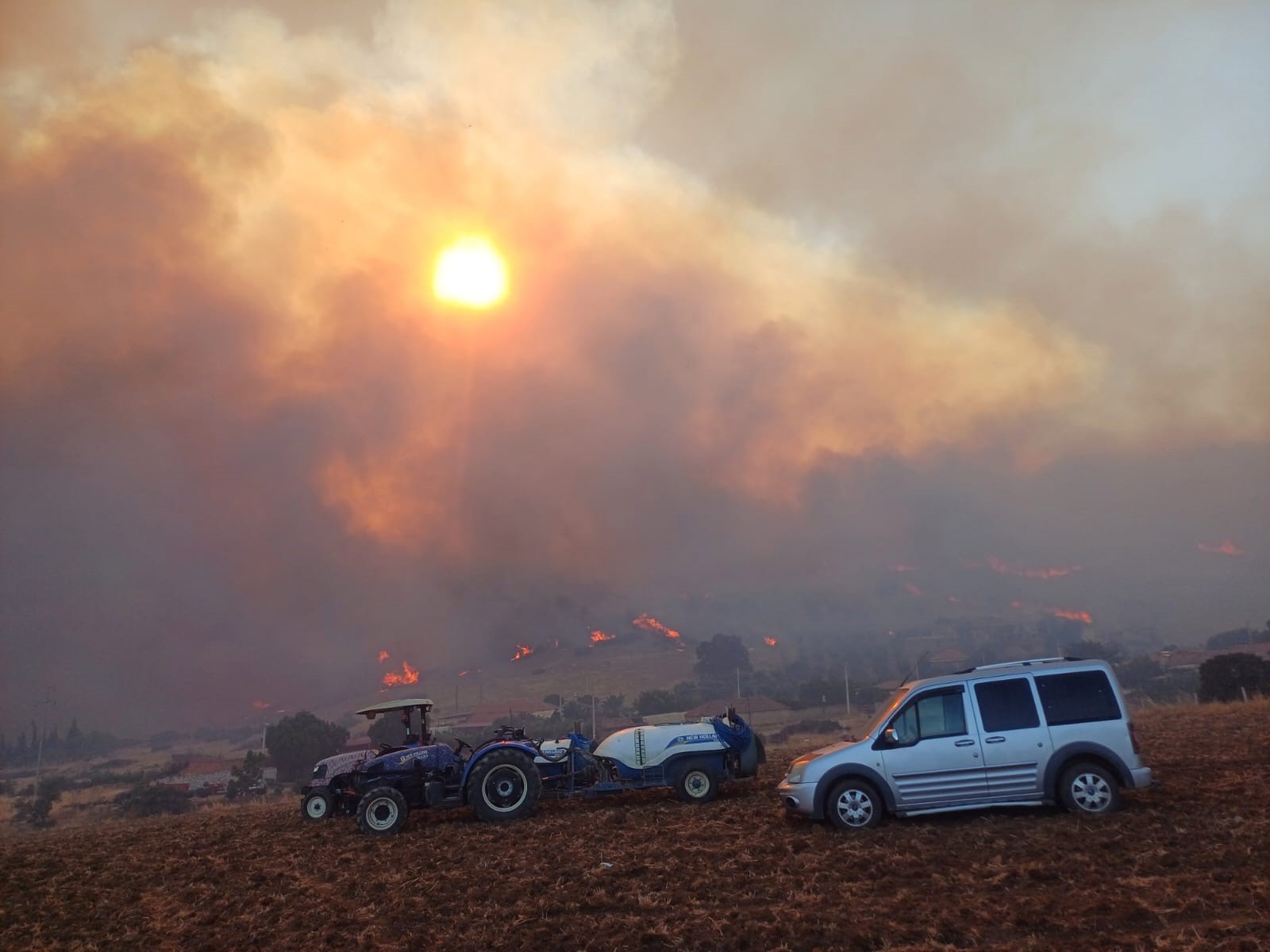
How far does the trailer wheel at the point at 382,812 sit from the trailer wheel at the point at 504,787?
134cm

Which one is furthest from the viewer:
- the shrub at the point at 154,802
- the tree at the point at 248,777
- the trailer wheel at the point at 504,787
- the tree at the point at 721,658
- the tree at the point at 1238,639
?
the tree at the point at 721,658

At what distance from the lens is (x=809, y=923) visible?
776 cm

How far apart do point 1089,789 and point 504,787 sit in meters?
10.1

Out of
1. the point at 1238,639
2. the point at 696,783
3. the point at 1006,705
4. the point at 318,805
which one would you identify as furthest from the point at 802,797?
the point at 1238,639

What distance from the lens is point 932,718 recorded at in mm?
11359

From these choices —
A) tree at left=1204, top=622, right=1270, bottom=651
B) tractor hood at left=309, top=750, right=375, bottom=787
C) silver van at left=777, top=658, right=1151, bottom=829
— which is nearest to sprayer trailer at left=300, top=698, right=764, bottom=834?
tractor hood at left=309, top=750, right=375, bottom=787

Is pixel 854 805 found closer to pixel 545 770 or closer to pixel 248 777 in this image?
pixel 545 770

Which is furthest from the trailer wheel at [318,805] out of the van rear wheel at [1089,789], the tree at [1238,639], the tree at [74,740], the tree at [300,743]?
the tree at [74,740]

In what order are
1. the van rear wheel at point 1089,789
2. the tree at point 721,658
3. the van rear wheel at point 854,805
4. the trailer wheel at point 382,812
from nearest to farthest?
the van rear wheel at point 1089,789 < the van rear wheel at point 854,805 < the trailer wheel at point 382,812 < the tree at point 721,658

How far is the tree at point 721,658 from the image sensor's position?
9188 cm

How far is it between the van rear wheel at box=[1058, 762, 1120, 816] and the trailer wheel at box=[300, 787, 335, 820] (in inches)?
565

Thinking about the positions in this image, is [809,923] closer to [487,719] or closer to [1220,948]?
[1220,948]

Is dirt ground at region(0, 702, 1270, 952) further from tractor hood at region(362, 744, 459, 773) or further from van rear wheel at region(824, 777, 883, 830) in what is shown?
tractor hood at region(362, 744, 459, 773)

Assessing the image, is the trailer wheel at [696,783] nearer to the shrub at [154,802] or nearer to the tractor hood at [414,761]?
the tractor hood at [414,761]
